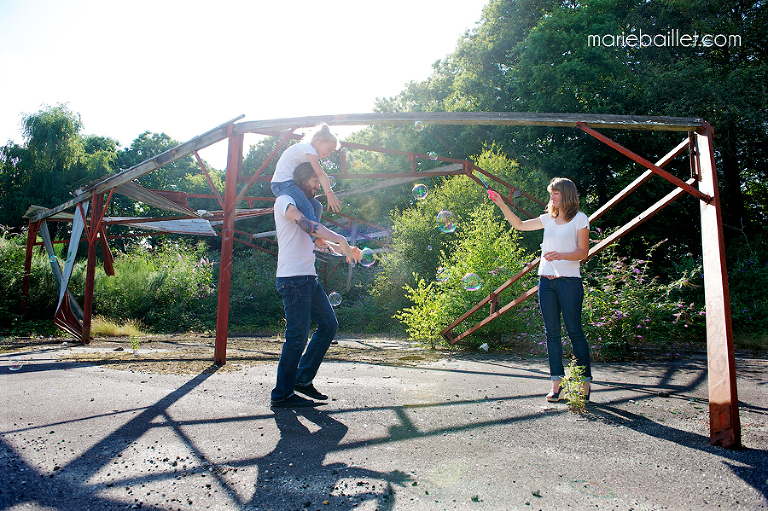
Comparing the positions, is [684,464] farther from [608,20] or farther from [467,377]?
[608,20]

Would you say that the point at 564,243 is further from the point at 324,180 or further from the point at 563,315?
the point at 324,180

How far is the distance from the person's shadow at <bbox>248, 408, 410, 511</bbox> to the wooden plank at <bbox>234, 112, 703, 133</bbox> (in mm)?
3218

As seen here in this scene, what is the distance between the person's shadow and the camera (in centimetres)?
192

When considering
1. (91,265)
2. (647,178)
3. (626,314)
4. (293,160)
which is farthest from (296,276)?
(91,265)

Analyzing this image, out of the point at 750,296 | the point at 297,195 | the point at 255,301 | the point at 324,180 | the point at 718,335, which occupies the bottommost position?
the point at 718,335

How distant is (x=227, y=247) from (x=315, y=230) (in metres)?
2.91

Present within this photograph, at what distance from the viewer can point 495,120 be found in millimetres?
4570

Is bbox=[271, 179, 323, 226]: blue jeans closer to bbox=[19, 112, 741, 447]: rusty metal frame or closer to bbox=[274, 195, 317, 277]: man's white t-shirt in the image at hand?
bbox=[274, 195, 317, 277]: man's white t-shirt

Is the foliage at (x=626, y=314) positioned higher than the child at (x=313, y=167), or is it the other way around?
the child at (x=313, y=167)

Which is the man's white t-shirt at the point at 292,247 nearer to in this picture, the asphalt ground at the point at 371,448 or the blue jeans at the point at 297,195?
the blue jeans at the point at 297,195

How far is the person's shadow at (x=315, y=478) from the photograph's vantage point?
192cm

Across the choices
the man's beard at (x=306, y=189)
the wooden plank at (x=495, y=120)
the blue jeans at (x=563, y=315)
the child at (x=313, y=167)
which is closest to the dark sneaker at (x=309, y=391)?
the child at (x=313, y=167)

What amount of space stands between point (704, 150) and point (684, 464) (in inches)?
86.2

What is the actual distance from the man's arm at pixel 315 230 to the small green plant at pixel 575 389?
185cm
